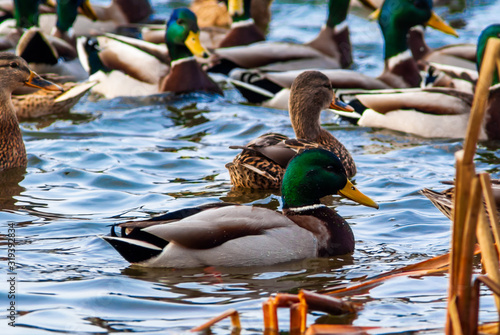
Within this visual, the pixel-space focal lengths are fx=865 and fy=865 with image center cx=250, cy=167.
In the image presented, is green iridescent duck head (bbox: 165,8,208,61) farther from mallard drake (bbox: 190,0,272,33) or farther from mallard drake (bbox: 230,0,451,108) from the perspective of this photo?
mallard drake (bbox: 190,0,272,33)

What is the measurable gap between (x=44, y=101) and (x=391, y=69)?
14.4 feet

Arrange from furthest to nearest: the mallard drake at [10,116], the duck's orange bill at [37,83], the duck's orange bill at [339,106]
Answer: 1. the duck's orange bill at [37,83]
2. the duck's orange bill at [339,106]
3. the mallard drake at [10,116]

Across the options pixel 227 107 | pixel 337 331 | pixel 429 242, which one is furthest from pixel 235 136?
pixel 337 331

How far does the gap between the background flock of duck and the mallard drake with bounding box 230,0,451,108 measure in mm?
14

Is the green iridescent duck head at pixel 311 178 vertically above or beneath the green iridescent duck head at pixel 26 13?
beneath

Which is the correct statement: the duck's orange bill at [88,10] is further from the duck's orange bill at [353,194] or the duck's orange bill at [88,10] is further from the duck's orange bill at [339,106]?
the duck's orange bill at [353,194]

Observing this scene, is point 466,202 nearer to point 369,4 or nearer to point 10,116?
point 10,116

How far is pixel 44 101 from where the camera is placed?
10.2 m

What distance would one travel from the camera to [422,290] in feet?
15.9

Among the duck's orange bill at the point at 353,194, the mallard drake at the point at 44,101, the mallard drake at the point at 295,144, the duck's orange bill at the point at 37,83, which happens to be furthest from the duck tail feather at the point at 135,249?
the mallard drake at the point at 44,101

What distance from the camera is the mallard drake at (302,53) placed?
1157 centimetres

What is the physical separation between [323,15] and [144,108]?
799 centimetres

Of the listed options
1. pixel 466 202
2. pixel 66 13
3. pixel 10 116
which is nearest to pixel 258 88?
pixel 66 13

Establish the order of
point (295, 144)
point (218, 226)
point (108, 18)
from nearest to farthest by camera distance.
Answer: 1. point (218, 226)
2. point (295, 144)
3. point (108, 18)
